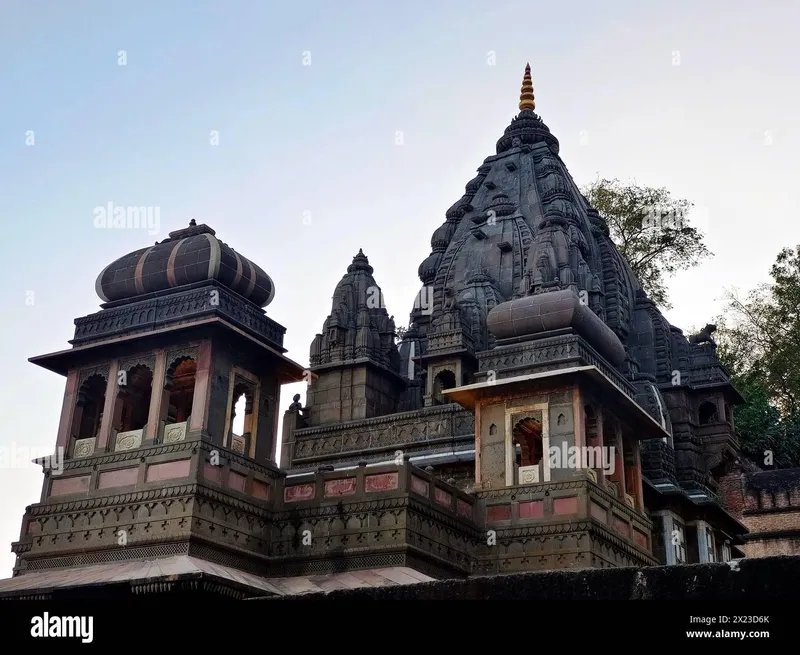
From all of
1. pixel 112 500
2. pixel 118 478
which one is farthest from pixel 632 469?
pixel 112 500

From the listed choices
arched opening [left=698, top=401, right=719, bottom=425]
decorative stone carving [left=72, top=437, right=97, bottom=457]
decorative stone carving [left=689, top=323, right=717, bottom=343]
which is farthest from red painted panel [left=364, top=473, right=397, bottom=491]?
decorative stone carving [left=689, top=323, right=717, bottom=343]

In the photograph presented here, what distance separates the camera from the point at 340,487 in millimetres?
16859

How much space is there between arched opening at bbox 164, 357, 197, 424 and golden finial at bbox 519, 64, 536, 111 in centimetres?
2137

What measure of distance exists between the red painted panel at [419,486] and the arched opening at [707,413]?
13717 mm

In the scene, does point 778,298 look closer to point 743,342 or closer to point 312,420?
point 743,342

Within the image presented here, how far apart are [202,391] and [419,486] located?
3777 mm

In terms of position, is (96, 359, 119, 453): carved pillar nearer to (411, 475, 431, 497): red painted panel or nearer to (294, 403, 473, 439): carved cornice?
(411, 475, 431, 497): red painted panel

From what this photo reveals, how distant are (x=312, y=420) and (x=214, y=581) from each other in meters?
12.4

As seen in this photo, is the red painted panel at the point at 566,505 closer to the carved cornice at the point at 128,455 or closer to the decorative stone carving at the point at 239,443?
the decorative stone carving at the point at 239,443

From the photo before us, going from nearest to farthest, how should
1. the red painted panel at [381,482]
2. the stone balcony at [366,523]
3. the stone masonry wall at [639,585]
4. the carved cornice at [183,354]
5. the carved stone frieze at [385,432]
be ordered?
the stone masonry wall at [639,585] → the stone balcony at [366,523] → the red painted panel at [381,482] → the carved cornice at [183,354] → the carved stone frieze at [385,432]

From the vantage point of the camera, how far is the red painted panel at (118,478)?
16062 mm

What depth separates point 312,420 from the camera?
2625 cm

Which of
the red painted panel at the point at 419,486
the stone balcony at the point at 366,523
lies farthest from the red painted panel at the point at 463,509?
the red painted panel at the point at 419,486

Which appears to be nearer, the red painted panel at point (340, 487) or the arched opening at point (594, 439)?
the red painted panel at point (340, 487)
